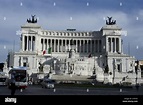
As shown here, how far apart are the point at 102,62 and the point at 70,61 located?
16.6 m

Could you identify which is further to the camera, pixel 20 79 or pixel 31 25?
pixel 31 25

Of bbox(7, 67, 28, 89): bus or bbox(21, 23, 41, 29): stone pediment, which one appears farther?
bbox(21, 23, 41, 29): stone pediment

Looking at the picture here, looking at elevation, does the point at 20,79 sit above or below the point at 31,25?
below

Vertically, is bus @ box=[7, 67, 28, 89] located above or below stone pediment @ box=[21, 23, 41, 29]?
below

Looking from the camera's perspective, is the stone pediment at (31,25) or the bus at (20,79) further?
the stone pediment at (31,25)

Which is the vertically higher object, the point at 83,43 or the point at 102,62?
the point at 83,43

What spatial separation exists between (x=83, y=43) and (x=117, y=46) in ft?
37.3

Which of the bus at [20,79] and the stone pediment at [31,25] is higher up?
the stone pediment at [31,25]

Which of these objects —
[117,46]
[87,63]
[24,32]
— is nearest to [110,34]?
[117,46]

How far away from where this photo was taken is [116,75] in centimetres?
6731
